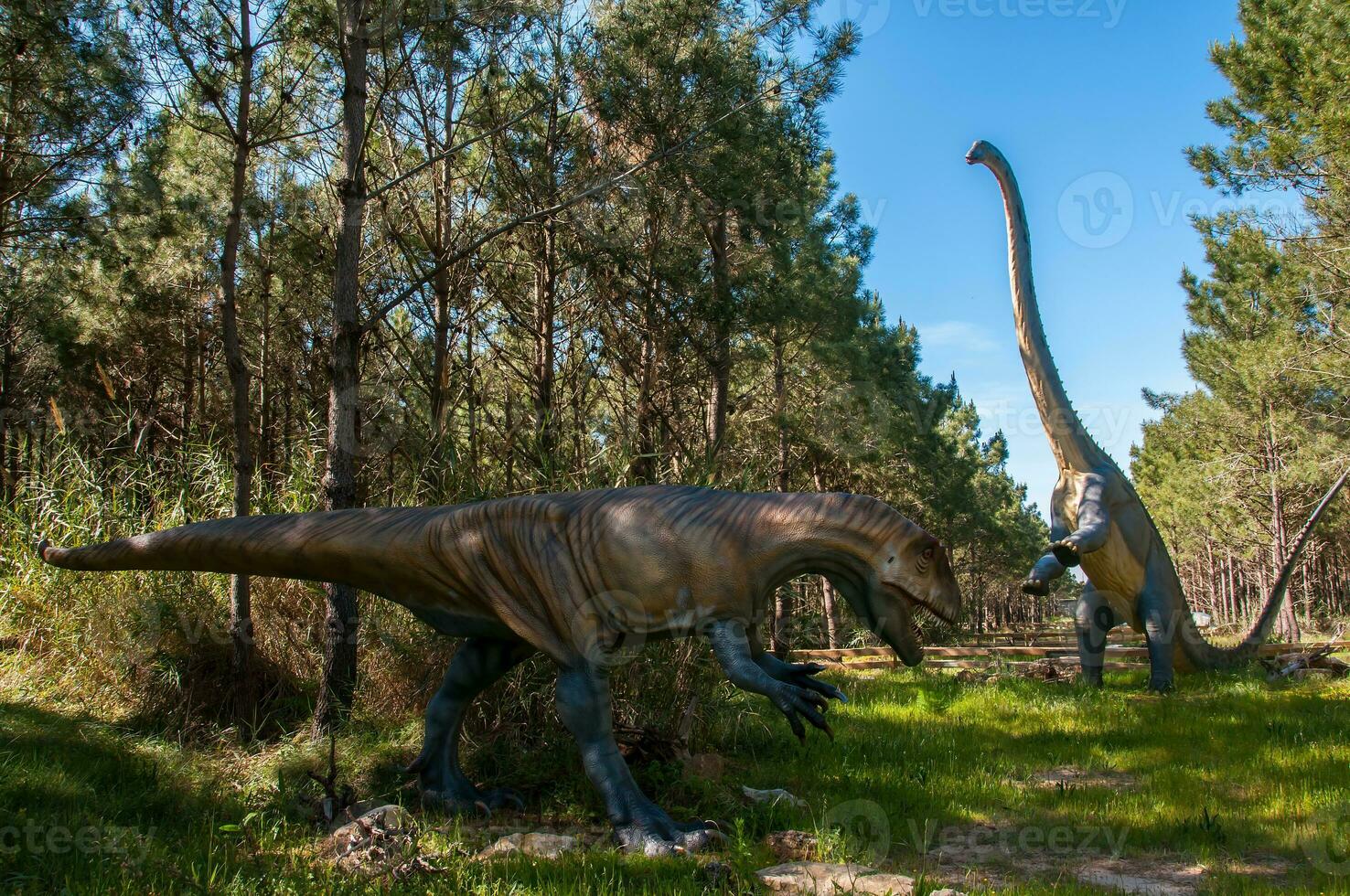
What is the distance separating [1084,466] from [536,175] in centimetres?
569

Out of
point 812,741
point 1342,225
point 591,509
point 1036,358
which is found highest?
point 1342,225

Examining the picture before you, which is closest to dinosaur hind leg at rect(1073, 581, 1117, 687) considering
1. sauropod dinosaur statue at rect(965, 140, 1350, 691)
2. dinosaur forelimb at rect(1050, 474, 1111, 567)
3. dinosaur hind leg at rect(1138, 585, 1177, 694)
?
sauropod dinosaur statue at rect(965, 140, 1350, 691)

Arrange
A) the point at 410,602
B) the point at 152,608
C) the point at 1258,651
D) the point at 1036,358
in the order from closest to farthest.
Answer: the point at 410,602
the point at 152,608
the point at 1036,358
the point at 1258,651

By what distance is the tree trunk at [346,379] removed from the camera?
5281 mm

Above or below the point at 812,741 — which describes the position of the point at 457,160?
above

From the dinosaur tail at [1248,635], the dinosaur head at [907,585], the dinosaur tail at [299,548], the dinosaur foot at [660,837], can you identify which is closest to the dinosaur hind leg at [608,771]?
the dinosaur foot at [660,837]

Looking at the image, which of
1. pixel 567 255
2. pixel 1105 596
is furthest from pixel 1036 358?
pixel 567 255

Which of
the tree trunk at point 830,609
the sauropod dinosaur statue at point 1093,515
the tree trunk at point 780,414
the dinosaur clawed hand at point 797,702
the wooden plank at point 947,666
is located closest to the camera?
the dinosaur clawed hand at point 797,702

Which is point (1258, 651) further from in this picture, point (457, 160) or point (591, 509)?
point (457, 160)

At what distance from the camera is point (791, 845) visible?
3.46m

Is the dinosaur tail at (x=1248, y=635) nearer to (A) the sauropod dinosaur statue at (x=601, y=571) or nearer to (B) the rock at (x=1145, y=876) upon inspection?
(B) the rock at (x=1145, y=876)

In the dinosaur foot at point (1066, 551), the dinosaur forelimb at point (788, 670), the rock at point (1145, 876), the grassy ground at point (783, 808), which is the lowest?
the rock at point (1145, 876)

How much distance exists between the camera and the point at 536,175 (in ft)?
31.6

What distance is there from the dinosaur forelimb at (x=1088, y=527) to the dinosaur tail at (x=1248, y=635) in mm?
1351
